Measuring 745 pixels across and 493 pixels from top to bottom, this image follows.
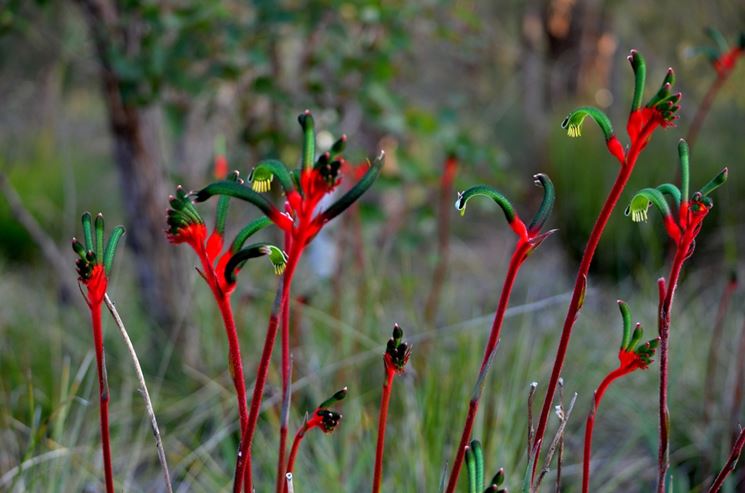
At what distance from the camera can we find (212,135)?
416cm

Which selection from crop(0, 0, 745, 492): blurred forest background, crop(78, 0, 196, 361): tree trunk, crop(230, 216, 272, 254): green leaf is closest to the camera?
crop(230, 216, 272, 254): green leaf

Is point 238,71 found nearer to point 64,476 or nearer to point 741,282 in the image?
point 64,476

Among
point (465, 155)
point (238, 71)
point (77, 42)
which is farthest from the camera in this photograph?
point (77, 42)

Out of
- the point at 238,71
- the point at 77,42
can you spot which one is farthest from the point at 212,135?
the point at 238,71

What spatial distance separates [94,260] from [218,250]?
0.11 meters

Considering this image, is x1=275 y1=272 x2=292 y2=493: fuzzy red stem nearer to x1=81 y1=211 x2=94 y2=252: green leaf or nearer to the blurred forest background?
x1=81 y1=211 x2=94 y2=252: green leaf

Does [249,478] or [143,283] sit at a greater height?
[143,283]

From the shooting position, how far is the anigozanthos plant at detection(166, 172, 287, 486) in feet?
2.43

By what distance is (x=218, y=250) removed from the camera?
2.65 ft

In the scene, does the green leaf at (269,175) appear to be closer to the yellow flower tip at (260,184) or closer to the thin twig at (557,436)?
the yellow flower tip at (260,184)

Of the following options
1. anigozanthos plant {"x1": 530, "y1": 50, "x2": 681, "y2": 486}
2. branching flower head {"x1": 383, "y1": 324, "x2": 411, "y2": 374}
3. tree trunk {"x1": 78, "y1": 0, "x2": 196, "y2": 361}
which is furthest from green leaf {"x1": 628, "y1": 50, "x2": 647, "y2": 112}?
tree trunk {"x1": 78, "y1": 0, "x2": 196, "y2": 361}

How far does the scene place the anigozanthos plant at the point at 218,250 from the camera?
0.74 meters

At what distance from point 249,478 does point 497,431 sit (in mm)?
1000

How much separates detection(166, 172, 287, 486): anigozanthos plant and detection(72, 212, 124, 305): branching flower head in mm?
75
